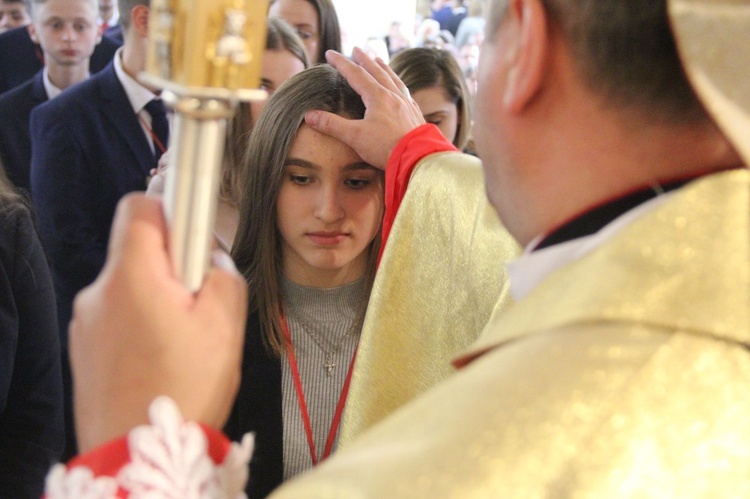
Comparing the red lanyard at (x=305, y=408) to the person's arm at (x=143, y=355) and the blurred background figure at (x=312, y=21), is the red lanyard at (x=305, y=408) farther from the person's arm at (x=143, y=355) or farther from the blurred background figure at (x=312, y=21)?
the blurred background figure at (x=312, y=21)

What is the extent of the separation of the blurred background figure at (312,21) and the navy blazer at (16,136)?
0.98 metres

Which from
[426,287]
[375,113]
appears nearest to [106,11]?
[375,113]

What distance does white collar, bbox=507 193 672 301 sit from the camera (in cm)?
71

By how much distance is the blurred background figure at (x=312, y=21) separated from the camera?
307cm

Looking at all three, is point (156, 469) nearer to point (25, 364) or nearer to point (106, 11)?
point (25, 364)

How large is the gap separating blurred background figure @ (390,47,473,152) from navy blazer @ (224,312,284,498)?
139 centimetres

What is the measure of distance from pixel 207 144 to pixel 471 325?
0.76 meters

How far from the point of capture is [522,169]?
0.81 m

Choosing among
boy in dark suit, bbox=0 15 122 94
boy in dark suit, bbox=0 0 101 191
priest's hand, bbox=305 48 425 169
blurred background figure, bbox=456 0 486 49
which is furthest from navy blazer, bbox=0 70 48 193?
blurred background figure, bbox=456 0 486 49

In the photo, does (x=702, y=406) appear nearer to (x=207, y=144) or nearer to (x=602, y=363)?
(x=602, y=363)

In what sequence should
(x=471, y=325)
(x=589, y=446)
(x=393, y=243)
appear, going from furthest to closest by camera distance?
(x=393, y=243), (x=471, y=325), (x=589, y=446)

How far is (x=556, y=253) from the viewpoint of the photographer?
752mm

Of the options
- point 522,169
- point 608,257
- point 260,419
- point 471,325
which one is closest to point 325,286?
point 260,419

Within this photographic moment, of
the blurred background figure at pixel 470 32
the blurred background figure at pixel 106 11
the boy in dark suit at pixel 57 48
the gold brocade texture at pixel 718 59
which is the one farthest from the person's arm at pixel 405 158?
the blurred background figure at pixel 470 32
